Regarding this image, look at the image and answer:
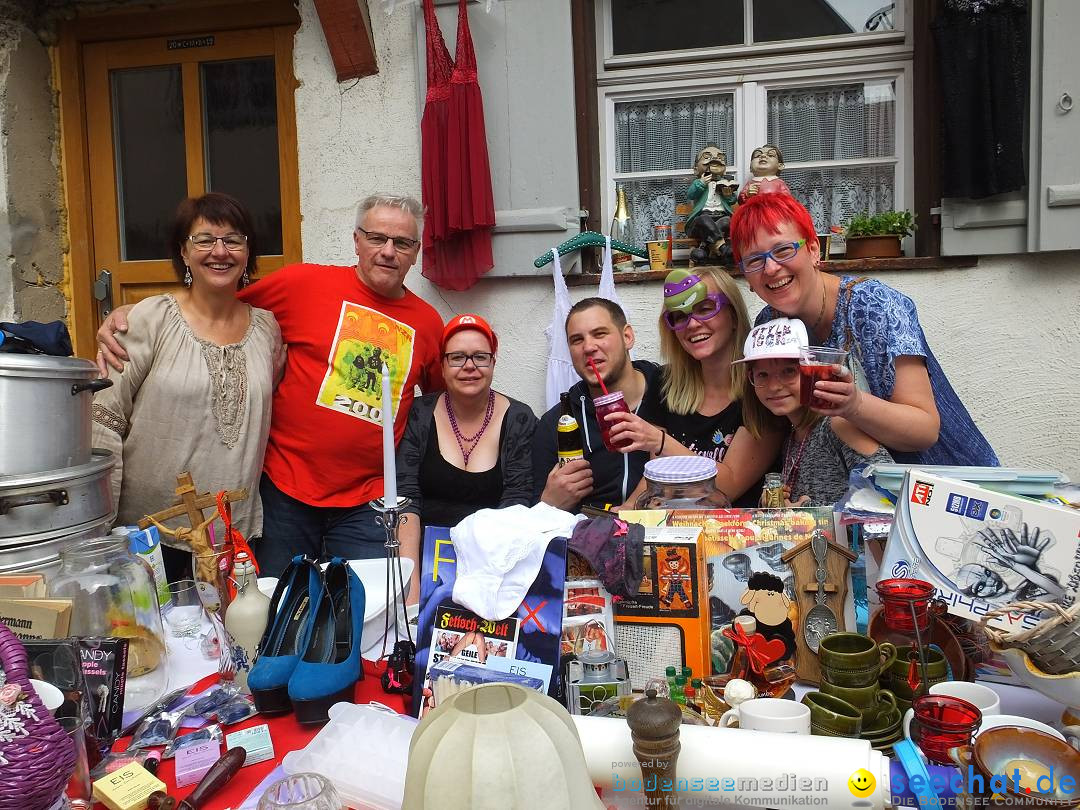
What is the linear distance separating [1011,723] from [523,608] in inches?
29.9

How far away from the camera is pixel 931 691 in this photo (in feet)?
3.94

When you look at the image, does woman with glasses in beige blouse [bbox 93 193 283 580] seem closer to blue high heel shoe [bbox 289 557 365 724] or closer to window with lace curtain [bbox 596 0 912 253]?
blue high heel shoe [bbox 289 557 365 724]

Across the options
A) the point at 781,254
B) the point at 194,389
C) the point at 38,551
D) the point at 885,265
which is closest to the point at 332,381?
the point at 194,389

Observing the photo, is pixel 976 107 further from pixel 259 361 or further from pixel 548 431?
pixel 259 361

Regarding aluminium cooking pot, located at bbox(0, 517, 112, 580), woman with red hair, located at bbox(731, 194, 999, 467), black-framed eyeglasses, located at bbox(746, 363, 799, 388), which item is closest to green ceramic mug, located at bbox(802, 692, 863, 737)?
woman with red hair, located at bbox(731, 194, 999, 467)

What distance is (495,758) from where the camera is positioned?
810 mm

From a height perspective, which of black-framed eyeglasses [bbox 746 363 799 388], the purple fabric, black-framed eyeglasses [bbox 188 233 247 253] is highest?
black-framed eyeglasses [bbox 188 233 247 253]

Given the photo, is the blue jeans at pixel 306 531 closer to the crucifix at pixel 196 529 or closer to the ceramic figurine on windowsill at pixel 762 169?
the crucifix at pixel 196 529

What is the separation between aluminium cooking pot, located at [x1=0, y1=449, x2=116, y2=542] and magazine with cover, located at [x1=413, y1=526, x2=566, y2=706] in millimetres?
1040

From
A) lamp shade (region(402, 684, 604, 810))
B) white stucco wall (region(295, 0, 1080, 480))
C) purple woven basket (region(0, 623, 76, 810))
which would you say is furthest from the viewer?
white stucco wall (region(295, 0, 1080, 480))

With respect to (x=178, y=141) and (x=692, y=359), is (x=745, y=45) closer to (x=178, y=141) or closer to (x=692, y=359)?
(x=692, y=359)

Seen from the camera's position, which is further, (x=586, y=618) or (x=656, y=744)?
(x=586, y=618)

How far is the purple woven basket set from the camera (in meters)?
0.98

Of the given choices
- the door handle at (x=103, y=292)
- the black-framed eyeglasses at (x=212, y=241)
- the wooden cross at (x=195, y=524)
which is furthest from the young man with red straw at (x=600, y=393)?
the door handle at (x=103, y=292)
